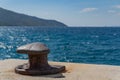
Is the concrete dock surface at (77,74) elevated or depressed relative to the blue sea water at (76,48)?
elevated

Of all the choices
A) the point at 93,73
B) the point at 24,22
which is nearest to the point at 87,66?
the point at 93,73

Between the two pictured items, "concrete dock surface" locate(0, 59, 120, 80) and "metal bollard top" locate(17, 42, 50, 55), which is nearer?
"concrete dock surface" locate(0, 59, 120, 80)

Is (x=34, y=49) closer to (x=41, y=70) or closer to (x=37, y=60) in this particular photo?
(x=37, y=60)

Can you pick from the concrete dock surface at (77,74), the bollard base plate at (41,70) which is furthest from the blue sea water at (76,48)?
the bollard base plate at (41,70)

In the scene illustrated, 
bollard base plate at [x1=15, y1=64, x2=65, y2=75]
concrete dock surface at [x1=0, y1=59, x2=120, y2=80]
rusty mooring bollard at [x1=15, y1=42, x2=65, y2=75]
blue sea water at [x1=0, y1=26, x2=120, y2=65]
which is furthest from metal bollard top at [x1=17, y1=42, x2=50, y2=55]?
blue sea water at [x1=0, y1=26, x2=120, y2=65]

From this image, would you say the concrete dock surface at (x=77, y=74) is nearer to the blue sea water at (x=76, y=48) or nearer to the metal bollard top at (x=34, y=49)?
the metal bollard top at (x=34, y=49)

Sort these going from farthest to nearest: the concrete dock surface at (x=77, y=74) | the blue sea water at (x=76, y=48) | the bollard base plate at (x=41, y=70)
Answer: the blue sea water at (x=76, y=48) → the bollard base plate at (x=41, y=70) → the concrete dock surface at (x=77, y=74)

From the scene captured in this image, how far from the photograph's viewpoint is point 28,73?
4867 millimetres

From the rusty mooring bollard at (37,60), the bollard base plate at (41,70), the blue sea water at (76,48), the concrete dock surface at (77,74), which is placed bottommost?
the blue sea water at (76,48)

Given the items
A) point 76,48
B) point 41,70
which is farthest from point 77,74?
point 76,48

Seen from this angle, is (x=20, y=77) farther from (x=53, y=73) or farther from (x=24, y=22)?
(x=24, y=22)

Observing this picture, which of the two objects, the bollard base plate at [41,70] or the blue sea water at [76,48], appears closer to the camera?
the bollard base plate at [41,70]

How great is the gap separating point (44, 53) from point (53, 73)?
34 cm

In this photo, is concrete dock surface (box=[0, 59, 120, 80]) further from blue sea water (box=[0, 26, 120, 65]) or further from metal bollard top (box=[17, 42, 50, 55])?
blue sea water (box=[0, 26, 120, 65])
